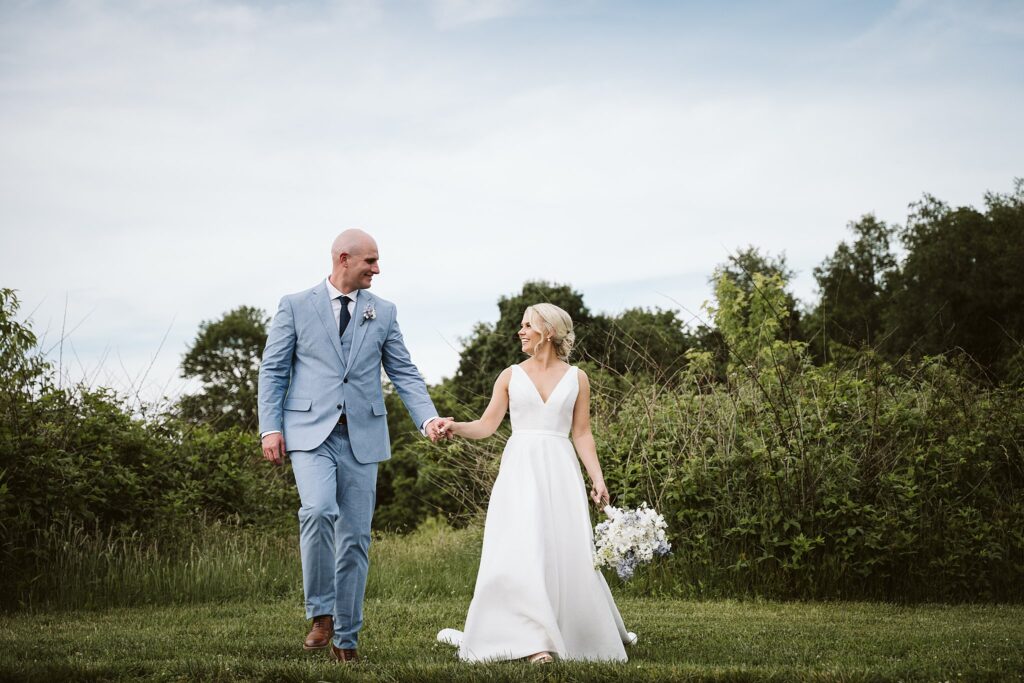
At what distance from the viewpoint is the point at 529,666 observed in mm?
4312

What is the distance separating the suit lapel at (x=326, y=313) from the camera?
516cm

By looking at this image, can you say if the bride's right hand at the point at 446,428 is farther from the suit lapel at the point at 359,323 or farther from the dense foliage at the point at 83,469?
the dense foliage at the point at 83,469

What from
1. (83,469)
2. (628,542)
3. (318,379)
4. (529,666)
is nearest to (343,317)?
(318,379)

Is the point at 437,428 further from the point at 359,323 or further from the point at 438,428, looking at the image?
the point at 359,323

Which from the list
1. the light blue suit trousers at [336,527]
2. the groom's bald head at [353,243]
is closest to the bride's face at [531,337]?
the groom's bald head at [353,243]

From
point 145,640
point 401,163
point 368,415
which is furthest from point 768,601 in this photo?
point 401,163

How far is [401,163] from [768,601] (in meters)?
6.75

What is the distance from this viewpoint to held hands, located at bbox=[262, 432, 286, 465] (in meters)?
4.91

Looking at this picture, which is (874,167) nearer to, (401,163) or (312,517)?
(401,163)

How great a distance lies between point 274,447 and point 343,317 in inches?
33.2

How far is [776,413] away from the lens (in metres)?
8.47

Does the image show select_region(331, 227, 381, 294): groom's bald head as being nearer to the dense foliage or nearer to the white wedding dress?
the white wedding dress

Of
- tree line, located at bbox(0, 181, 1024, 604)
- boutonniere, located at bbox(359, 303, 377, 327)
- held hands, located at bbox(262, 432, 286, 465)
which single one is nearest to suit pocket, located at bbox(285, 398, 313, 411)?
held hands, located at bbox(262, 432, 286, 465)

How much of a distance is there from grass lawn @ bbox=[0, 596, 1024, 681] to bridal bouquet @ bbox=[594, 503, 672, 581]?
1.71 feet
